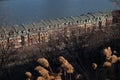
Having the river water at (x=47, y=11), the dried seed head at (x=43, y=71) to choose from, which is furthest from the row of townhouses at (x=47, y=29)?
the dried seed head at (x=43, y=71)

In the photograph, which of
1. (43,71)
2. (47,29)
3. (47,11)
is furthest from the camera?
(47,11)

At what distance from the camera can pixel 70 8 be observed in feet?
44.1

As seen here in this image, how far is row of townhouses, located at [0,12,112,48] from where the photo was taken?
23.7 ft

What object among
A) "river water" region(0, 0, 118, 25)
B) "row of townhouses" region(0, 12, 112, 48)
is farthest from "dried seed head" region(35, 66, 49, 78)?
"river water" region(0, 0, 118, 25)

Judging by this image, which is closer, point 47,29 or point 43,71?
point 43,71

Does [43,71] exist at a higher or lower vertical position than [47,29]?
higher

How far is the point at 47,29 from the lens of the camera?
830cm

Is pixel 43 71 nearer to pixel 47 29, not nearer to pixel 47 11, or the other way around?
pixel 47 29

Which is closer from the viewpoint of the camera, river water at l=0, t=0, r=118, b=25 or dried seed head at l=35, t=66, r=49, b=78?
dried seed head at l=35, t=66, r=49, b=78

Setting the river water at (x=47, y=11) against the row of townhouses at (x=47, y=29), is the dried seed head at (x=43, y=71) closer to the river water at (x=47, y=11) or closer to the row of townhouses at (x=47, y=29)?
the row of townhouses at (x=47, y=29)

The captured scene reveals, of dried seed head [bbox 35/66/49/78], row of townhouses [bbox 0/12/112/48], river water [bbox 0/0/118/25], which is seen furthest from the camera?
river water [bbox 0/0/118/25]

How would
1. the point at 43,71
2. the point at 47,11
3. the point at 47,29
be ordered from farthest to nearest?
the point at 47,11 → the point at 47,29 → the point at 43,71

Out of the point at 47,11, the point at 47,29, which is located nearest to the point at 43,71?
the point at 47,29

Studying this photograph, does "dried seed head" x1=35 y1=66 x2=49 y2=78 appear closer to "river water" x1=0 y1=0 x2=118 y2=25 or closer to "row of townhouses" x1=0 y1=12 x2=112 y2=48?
"row of townhouses" x1=0 y1=12 x2=112 y2=48
